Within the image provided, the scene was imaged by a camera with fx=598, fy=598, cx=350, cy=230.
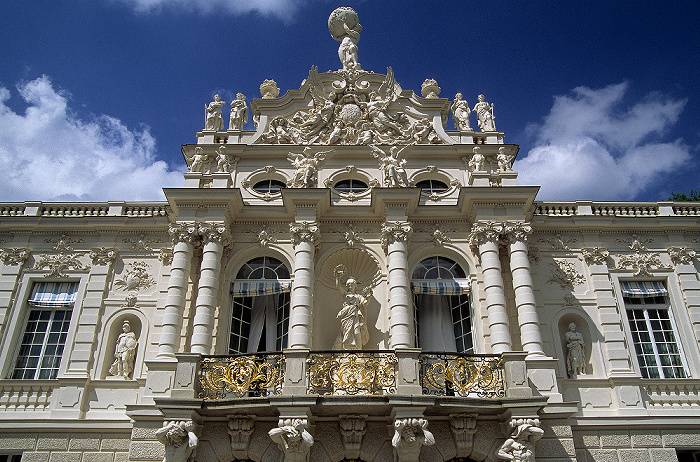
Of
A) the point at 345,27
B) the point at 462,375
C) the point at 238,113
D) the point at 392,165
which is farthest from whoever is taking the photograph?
the point at 345,27

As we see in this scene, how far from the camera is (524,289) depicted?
17781 mm

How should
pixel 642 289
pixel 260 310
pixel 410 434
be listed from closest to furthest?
1. pixel 410 434
2. pixel 260 310
3. pixel 642 289

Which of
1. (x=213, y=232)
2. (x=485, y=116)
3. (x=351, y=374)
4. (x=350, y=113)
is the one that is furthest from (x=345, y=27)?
(x=351, y=374)

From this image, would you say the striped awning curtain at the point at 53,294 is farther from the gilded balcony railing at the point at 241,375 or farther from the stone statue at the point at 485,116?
the stone statue at the point at 485,116

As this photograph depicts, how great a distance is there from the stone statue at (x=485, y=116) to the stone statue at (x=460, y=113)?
1.24 feet

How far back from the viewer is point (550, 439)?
15.7 metres

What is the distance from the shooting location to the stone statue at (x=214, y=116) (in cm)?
2236

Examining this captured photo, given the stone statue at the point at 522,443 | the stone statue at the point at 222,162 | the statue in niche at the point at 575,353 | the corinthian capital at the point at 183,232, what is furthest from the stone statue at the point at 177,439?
the statue in niche at the point at 575,353

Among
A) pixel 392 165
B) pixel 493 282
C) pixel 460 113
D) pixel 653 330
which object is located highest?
pixel 460 113

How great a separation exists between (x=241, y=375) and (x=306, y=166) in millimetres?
7861

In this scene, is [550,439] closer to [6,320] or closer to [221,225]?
[221,225]

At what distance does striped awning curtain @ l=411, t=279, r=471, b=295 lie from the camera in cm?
1894

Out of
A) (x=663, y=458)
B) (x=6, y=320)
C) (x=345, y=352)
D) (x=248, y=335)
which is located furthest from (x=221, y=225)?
(x=663, y=458)

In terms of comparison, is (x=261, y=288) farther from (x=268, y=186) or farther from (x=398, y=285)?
(x=398, y=285)
